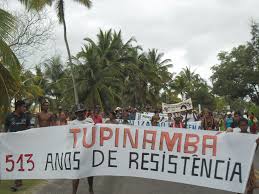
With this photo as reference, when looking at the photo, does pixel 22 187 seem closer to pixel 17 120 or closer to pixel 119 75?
pixel 17 120

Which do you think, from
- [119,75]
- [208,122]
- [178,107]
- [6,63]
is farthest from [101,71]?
[6,63]

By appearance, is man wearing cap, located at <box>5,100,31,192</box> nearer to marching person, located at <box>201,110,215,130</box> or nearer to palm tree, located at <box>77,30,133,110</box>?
marching person, located at <box>201,110,215,130</box>

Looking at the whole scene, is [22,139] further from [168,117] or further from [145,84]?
[145,84]

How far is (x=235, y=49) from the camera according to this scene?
56719mm

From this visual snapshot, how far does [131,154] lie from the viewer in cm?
807

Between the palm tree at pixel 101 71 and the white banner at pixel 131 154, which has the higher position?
the palm tree at pixel 101 71

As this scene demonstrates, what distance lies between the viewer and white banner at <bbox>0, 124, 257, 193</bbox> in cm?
754

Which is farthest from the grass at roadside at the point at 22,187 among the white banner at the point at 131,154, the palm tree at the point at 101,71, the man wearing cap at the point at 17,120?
the palm tree at the point at 101,71

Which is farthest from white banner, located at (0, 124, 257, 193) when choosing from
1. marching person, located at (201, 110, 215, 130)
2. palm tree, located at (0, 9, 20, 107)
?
marching person, located at (201, 110, 215, 130)

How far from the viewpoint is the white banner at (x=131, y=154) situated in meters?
7.54

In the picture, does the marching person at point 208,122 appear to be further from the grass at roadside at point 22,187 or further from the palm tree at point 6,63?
the palm tree at point 6,63

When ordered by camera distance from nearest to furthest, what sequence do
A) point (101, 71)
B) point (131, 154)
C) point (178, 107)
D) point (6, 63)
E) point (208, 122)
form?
point (131, 154) < point (6, 63) < point (208, 122) < point (178, 107) < point (101, 71)

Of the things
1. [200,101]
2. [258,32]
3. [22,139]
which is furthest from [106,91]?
[200,101]

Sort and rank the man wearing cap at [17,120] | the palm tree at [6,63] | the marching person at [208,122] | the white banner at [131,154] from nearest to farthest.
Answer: the white banner at [131,154] → the palm tree at [6,63] → the man wearing cap at [17,120] → the marching person at [208,122]
